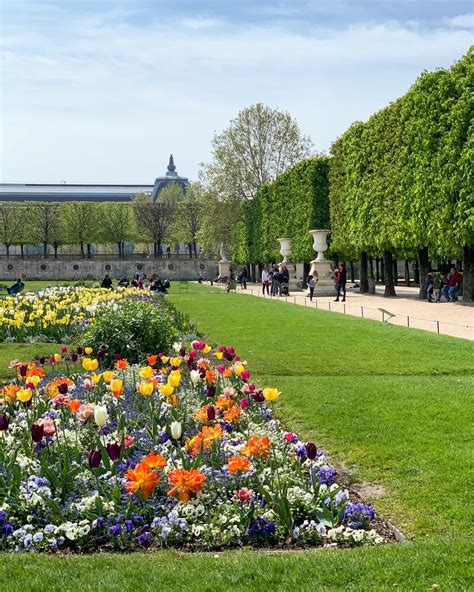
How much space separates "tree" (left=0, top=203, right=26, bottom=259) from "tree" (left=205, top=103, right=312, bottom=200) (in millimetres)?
32830

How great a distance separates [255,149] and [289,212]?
797 cm

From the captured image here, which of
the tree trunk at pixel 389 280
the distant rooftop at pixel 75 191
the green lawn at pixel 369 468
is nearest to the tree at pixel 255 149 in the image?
the tree trunk at pixel 389 280

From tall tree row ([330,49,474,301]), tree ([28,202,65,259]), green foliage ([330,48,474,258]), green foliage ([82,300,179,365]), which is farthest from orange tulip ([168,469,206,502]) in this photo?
tree ([28,202,65,259])

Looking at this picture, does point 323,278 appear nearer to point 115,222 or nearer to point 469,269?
point 469,269

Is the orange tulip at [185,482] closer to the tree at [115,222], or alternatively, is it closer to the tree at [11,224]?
the tree at [115,222]

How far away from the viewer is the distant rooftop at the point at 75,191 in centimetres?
11912

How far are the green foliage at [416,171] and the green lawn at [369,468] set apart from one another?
11.3m

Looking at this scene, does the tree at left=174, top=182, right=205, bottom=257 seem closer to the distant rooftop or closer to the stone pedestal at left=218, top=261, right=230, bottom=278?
the stone pedestal at left=218, top=261, right=230, bottom=278

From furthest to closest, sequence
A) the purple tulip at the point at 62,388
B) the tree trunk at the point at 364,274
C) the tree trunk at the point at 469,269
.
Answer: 1. the tree trunk at the point at 364,274
2. the tree trunk at the point at 469,269
3. the purple tulip at the point at 62,388

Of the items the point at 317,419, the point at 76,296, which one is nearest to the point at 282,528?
the point at 317,419

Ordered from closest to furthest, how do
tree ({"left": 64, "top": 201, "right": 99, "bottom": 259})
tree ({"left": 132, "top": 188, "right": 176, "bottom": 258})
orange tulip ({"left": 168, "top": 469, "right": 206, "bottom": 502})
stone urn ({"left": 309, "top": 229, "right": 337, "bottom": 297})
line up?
orange tulip ({"left": 168, "top": 469, "right": 206, "bottom": 502})
stone urn ({"left": 309, "top": 229, "right": 337, "bottom": 297})
tree ({"left": 64, "top": 201, "right": 99, "bottom": 259})
tree ({"left": 132, "top": 188, "right": 176, "bottom": 258})

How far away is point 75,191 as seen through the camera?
4870 inches

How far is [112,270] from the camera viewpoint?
80.1 m

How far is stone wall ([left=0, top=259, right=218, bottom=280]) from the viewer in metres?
77.8
